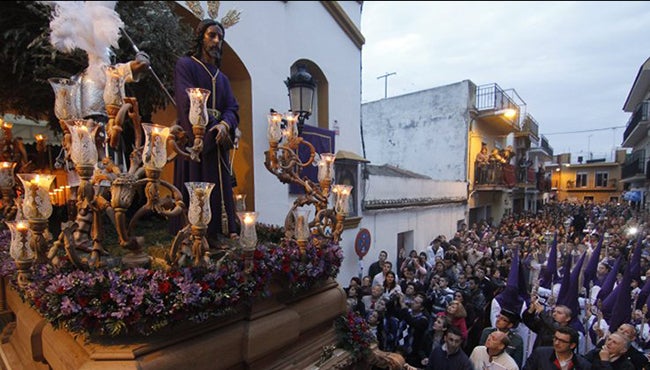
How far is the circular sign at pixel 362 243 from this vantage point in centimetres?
836

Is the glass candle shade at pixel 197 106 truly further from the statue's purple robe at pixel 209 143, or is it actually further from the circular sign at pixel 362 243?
the circular sign at pixel 362 243

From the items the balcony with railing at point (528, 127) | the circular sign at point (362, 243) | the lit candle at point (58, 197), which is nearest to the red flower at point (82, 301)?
the lit candle at point (58, 197)

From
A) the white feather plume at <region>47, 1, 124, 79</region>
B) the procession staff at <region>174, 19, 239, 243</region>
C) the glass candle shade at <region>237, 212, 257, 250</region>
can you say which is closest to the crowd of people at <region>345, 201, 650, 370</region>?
the procession staff at <region>174, 19, 239, 243</region>

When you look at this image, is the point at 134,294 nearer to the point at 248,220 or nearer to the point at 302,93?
the point at 248,220

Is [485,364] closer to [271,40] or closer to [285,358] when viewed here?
[285,358]

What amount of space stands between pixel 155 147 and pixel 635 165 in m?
6.53

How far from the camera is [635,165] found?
203 inches

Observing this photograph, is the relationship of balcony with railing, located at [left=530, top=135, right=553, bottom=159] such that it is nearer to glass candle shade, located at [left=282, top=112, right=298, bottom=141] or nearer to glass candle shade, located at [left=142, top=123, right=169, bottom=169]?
glass candle shade, located at [left=282, top=112, right=298, bottom=141]

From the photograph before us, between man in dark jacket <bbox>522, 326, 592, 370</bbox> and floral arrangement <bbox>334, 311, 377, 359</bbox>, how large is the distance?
1525 mm

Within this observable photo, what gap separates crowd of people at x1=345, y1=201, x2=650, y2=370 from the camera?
3055mm

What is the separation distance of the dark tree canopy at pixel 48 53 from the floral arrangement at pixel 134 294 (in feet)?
7.17

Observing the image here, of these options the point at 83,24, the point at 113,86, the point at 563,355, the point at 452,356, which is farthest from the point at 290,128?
the point at 563,355

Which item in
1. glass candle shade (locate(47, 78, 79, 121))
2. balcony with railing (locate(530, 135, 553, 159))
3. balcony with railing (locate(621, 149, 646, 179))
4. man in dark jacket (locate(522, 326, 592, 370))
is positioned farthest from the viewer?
balcony with railing (locate(530, 135, 553, 159))

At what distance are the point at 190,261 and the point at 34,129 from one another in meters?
8.60
